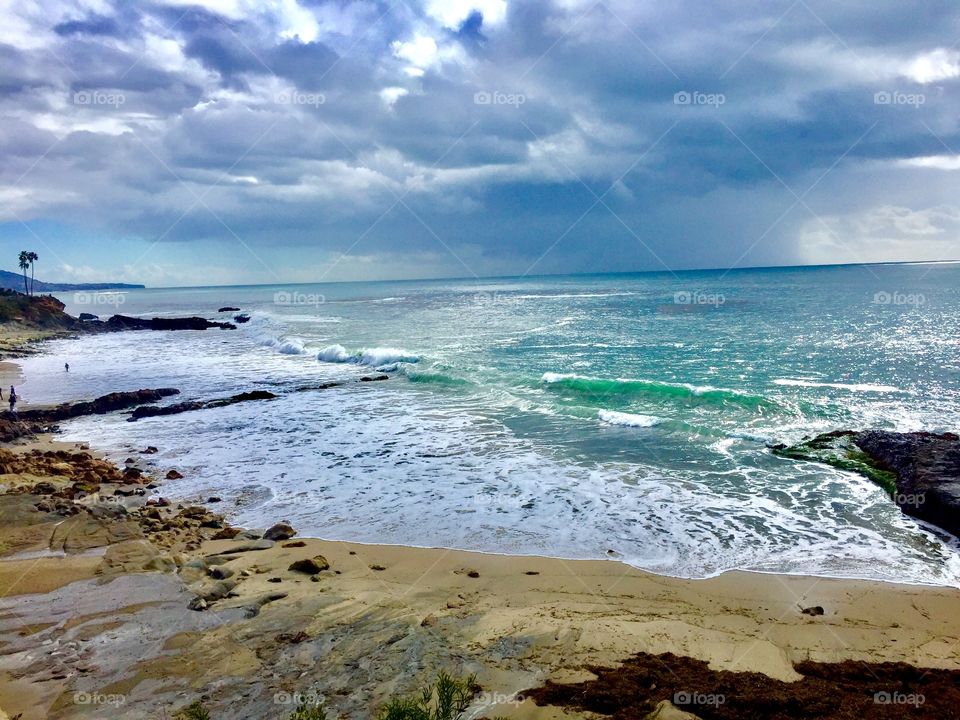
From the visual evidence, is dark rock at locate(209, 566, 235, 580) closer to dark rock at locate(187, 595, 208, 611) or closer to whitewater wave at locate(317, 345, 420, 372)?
dark rock at locate(187, 595, 208, 611)

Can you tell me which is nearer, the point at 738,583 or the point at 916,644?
the point at 916,644

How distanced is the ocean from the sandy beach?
951mm

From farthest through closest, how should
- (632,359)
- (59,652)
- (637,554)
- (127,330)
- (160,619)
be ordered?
(127,330)
(632,359)
(637,554)
(160,619)
(59,652)

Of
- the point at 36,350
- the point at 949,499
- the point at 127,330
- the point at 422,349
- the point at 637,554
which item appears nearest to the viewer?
the point at 637,554

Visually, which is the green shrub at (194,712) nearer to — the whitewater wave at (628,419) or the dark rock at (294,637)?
the dark rock at (294,637)

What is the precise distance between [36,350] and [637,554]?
49961 mm

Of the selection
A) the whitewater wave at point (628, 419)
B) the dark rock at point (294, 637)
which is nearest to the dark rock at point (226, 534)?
the dark rock at point (294, 637)

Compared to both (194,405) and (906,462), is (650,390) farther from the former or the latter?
(194,405)

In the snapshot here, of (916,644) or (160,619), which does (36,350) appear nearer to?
(160,619)

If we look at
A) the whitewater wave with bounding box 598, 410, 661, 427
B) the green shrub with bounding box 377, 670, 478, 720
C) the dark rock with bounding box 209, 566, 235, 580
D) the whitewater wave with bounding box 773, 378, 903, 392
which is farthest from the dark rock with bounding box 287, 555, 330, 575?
the whitewater wave with bounding box 773, 378, 903, 392

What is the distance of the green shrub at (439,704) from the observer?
4891 mm

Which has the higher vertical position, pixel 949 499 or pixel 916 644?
pixel 949 499

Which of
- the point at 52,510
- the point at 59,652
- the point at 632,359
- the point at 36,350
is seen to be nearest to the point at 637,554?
the point at 59,652

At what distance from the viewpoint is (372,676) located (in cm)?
630
